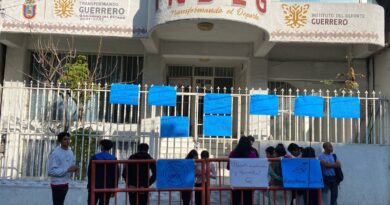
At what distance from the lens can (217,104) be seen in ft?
30.7

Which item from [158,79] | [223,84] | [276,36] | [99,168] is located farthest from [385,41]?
[99,168]

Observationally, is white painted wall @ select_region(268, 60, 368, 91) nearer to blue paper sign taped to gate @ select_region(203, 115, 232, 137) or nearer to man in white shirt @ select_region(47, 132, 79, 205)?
blue paper sign taped to gate @ select_region(203, 115, 232, 137)

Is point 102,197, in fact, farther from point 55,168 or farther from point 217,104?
point 217,104

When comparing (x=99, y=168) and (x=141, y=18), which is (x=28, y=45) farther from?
(x=99, y=168)

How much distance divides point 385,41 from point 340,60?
1.78m

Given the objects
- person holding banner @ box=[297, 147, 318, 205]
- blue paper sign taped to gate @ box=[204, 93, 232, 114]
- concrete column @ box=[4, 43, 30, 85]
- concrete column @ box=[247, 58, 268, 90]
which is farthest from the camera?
concrete column @ box=[247, 58, 268, 90]

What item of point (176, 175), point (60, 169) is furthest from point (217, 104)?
point (60, 169)

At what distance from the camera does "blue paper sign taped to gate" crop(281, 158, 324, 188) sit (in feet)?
19.9

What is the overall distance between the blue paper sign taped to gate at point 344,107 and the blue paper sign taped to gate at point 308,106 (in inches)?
10.9

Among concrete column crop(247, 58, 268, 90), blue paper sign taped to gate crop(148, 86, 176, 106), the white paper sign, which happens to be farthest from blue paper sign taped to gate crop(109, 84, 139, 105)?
concrete column crop(247, 58, 268, 90)

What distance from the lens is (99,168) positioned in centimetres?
646

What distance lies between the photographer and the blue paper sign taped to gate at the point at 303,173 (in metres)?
6.08

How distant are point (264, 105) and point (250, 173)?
3.50 metres

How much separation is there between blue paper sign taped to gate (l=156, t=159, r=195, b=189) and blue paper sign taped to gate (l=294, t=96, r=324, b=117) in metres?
3.99
